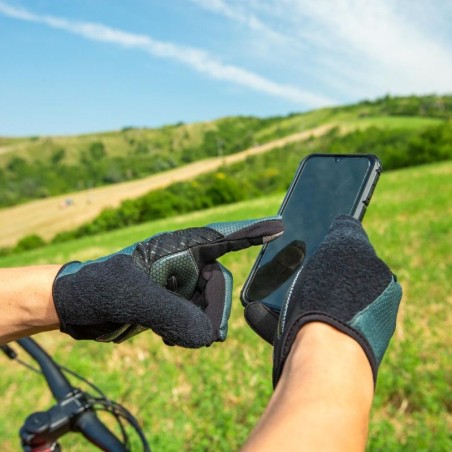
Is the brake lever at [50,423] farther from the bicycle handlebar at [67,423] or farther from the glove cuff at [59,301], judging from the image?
the glove cuff at [59,301]

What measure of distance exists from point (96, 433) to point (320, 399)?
1.43 metres

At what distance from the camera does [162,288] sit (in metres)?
A: 1.55

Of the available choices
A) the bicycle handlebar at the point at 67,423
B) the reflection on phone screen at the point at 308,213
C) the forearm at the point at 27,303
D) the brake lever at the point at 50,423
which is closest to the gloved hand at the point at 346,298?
the reflection on phone screen at the point at 308,213

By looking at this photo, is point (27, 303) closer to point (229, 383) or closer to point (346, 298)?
point (346, 298)

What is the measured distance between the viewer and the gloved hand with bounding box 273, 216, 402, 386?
0.94 meters

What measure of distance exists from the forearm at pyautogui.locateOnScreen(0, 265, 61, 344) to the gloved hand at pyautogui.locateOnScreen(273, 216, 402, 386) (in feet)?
3.38

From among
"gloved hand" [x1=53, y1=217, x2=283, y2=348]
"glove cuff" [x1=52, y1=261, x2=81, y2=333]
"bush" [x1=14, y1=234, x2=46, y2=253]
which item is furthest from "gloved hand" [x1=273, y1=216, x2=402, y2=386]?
"bush" [x1=14, y1=234, x2=46, y2=253]

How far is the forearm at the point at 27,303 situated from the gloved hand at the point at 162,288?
0.08 meters

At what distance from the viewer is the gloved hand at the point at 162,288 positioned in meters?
1.51

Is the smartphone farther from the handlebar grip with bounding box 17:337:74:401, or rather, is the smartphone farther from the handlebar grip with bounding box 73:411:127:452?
the handlebar grip with bounding box 17:337:74:401

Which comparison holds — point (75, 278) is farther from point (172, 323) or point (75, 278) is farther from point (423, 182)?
point (423, 182)

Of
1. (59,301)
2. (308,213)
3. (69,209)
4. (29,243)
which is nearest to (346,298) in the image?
(308,213)

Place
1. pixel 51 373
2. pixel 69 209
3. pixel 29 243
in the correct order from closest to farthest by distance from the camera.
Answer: pixel 51 373, pixel 29 243, pixel 69 209

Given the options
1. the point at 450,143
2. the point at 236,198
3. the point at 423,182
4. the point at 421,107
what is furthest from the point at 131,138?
the point at 423,182
